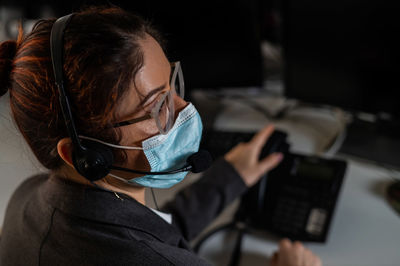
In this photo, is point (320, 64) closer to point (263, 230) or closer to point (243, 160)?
point (243, 160)

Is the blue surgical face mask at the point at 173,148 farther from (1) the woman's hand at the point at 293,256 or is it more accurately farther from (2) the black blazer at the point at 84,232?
(1) the woman's hand at the point at 293,256

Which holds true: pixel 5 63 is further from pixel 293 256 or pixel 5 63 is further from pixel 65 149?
pixel 293 256

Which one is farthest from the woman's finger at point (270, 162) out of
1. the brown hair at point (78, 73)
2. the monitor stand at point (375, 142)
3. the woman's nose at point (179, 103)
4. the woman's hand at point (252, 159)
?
the brown hair at point (78, 73)

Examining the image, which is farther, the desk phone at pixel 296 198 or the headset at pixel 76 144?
the desk phone at pixel 296 198

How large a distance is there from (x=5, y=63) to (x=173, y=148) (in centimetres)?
30

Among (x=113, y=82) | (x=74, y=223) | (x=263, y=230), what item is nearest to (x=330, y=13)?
(x=263, y=230)

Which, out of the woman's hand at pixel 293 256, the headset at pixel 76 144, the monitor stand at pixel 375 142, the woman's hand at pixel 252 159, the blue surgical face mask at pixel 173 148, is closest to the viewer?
the headset at pixel 76 144

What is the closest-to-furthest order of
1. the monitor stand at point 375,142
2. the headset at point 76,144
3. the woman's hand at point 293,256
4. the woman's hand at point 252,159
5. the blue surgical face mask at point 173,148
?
1. the headset at point 76,144
2. the blue surgical face mask at point 173,148
3. the woman's hand at point 293,256
4. the woman's hand at point 252,159
5. the monitor stand at point 375,142

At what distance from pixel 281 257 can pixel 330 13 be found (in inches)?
27.4

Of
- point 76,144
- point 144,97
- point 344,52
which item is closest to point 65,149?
point 76,144

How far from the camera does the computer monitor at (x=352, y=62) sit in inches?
36.9

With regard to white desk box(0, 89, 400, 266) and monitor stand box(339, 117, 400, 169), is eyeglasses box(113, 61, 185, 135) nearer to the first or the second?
white desk box(0, 89, 400, 266)

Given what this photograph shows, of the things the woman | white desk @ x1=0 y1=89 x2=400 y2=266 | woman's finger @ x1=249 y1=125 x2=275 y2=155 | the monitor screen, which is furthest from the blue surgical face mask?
the monitor screen

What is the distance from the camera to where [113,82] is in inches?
19.2
